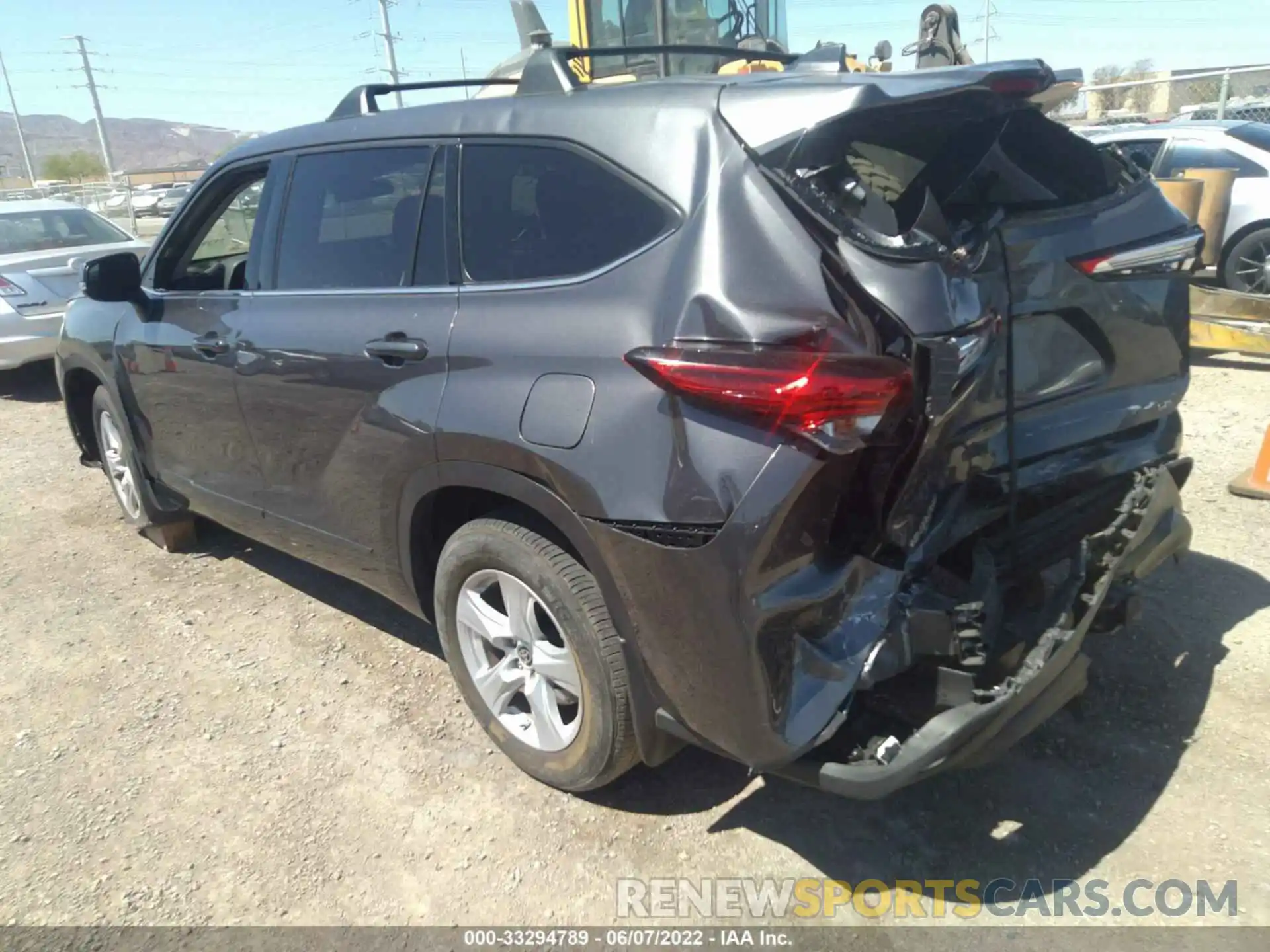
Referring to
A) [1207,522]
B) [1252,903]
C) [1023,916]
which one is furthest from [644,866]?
[1207,522]

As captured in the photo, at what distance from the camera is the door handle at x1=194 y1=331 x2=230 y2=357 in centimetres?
356

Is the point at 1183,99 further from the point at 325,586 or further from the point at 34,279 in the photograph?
the point at 325,586

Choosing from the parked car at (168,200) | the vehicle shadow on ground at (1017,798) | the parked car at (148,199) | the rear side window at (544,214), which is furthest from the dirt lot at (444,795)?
the parked car at (148,199)

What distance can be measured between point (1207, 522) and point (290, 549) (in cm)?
396

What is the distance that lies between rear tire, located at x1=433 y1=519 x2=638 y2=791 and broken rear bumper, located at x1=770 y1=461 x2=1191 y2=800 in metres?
0.53

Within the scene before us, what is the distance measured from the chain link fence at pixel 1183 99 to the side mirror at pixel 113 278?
12.0ft

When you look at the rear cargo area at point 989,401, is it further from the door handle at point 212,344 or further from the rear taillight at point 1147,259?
the door handle at point 212,344

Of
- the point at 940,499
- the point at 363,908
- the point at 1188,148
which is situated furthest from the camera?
the point at 1188,148

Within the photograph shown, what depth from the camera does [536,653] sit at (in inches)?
107

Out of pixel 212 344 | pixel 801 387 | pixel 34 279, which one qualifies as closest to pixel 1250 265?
pixel 801 387

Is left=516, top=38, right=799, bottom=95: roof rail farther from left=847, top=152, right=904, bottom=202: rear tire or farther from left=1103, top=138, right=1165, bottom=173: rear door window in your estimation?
left=1103, top=138, right=1165, bottom=173: rear door window

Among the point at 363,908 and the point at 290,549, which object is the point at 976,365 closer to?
the point at 363,908

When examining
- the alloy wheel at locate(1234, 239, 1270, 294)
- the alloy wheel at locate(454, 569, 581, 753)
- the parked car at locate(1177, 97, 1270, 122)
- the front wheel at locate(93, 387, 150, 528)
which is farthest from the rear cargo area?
the parked car at locate(1177, 97, 1270, 122)

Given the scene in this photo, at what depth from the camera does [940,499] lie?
2.35 m
